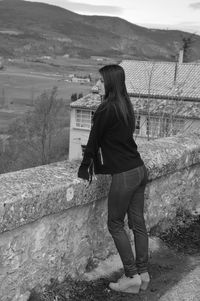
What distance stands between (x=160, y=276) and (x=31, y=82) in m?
139

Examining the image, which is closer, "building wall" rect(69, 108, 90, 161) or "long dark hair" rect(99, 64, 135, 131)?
"long dark hair" rect(99, 64, 135, 131)

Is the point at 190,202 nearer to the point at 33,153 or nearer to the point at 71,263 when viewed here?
the point at 71,263

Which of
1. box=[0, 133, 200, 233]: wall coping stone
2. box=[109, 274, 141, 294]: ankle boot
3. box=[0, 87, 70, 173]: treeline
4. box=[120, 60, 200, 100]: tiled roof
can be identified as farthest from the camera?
box=[0, 87, 70, 173]: treeline

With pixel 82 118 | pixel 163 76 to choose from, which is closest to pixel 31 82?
pixel 82 118

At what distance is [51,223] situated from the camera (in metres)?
3.08

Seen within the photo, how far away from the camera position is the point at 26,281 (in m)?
2.96

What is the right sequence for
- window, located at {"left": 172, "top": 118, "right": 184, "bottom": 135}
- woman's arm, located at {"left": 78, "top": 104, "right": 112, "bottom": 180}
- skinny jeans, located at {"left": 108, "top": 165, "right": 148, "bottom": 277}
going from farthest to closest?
window, located at {"left": 172, "top": 118, "right": 184, "bottom": 135}, skinny jeans, located at {"left": 108, "top": 165, "right": 148, "bottom": 277}, woman's arm, located at {"left": 78, "top": 104, "right": 112, "bottom": 180}

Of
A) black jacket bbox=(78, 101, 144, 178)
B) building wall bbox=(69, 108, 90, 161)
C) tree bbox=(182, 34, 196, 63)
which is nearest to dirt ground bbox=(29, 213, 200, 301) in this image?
black jacket bbox=(78, 101, 144, 178)

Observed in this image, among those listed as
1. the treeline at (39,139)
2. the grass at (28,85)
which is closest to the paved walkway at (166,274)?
the treeline at (39,139)

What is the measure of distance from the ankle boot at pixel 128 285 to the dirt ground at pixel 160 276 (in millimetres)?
32

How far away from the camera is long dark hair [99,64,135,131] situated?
316 centimetres

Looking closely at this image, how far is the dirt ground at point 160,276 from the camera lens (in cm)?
321

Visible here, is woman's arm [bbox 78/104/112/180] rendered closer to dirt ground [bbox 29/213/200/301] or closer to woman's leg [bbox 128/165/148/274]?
woman's leg [bbox 128/165/148/274]

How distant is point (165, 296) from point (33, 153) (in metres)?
42.4
